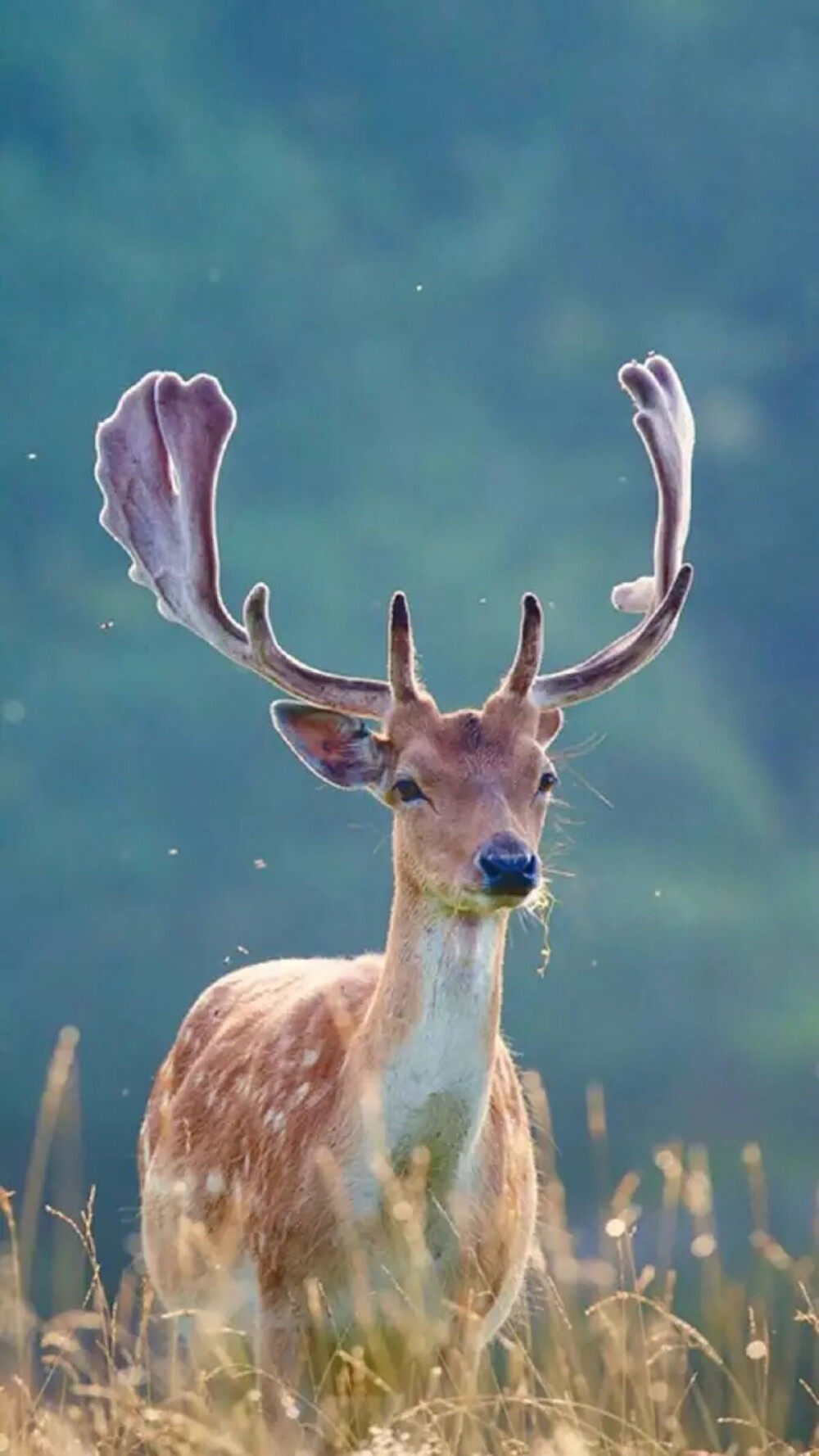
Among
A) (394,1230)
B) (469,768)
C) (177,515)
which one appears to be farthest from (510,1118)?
(177,515)

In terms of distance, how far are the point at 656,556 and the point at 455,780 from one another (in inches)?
86.5

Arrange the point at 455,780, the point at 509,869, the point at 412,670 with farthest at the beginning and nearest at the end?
1. the point at 412,670
2. the point at 455,780
3. the point at 509,869

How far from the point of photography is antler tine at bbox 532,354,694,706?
6.61 m

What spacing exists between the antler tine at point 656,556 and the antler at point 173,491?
115 centimetres

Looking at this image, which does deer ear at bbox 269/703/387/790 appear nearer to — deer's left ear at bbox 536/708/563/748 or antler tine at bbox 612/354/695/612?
deer's left ear at bbox 536/708/563/748

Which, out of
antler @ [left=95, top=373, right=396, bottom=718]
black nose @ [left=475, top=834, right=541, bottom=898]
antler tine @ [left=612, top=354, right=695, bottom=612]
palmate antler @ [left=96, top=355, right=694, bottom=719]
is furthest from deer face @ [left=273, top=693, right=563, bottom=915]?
antler tine @ [left=612, top=354, right=695, bottom=612]

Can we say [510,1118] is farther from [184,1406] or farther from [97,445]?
[97,445]

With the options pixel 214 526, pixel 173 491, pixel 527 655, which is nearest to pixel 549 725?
pixel 527 655

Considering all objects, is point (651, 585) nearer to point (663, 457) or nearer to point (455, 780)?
point (663, 457)

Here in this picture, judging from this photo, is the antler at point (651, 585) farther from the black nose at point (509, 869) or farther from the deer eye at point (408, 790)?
the black nose at point (509, 869)

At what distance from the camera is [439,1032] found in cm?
557

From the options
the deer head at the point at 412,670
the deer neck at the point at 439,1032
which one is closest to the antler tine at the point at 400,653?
the deer head at the point at 412,670

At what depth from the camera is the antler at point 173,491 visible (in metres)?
7.09

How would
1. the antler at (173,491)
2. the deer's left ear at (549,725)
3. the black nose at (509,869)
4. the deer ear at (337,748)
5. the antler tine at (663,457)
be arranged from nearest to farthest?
the black nose at (509,869) → the deer ear at (337,748) → the deer's left ear at (549,725) → the antler at (173,491) → the antler tine at (663,457)
